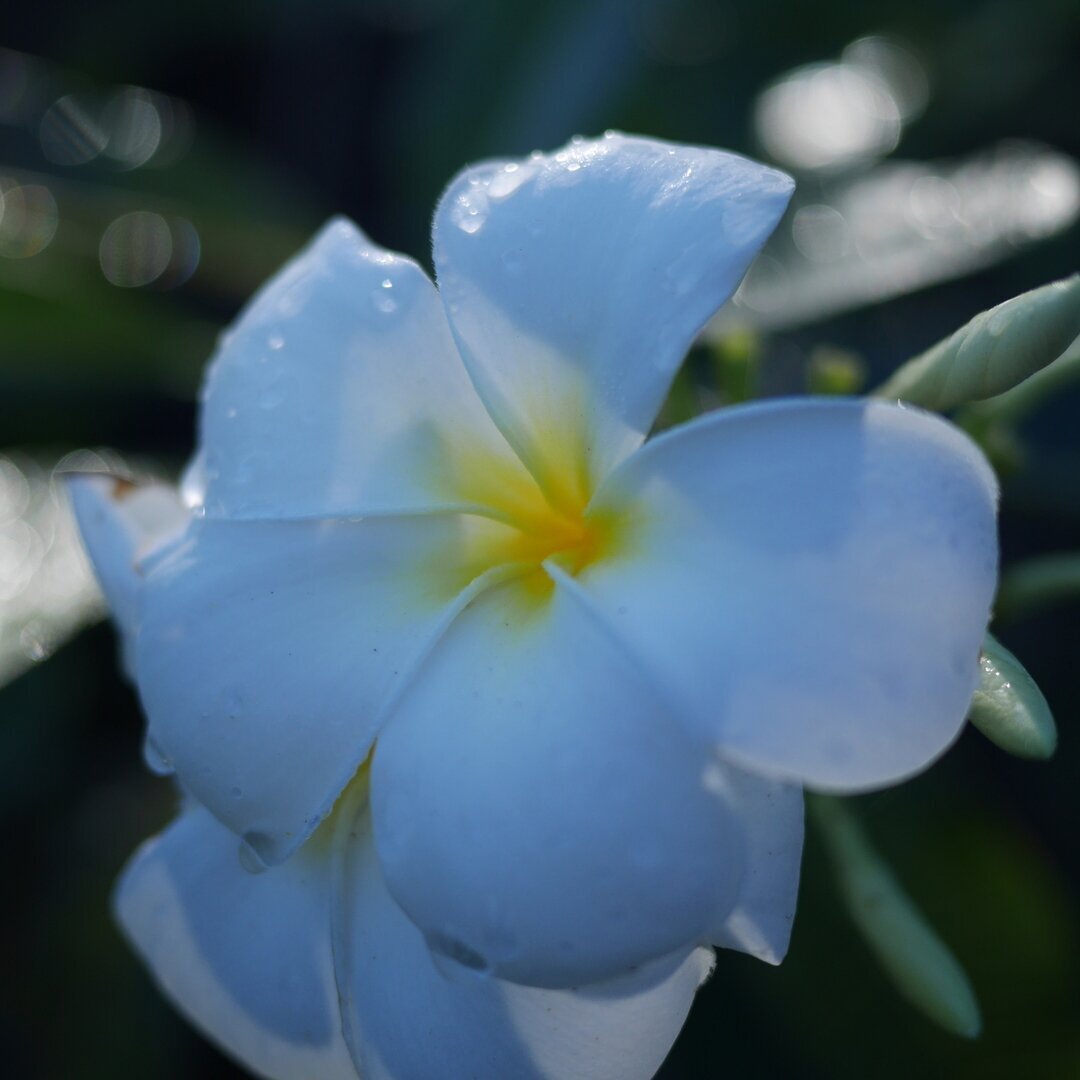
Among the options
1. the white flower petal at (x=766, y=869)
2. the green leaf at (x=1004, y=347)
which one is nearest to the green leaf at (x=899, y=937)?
the white flower petal at (x=766, y=869)

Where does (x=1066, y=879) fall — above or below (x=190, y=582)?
below

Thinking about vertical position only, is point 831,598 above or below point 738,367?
above

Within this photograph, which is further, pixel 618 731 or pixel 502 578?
pixel 502 578

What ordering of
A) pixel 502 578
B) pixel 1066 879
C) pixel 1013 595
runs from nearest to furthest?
pixel 502 578 < pixel 1013 595 < pixel 1066 879

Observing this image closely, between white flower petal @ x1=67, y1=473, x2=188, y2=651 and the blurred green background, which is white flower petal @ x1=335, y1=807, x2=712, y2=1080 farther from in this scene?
the blurred green background

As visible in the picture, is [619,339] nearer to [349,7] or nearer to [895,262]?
[895,262]

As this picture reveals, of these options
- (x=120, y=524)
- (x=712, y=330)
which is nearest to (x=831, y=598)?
(x=120, y=524)

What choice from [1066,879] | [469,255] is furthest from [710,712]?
[1066,879]

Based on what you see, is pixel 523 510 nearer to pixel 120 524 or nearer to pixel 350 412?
pixel 350 412
